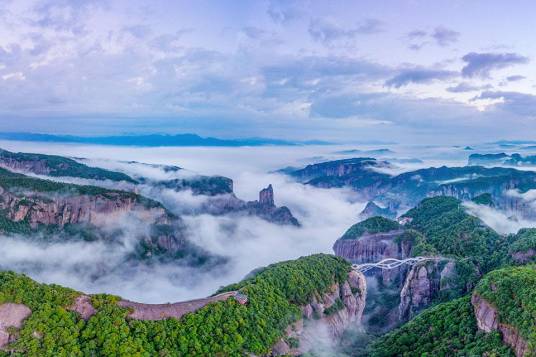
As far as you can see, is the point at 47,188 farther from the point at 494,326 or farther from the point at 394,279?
the point at 494,326

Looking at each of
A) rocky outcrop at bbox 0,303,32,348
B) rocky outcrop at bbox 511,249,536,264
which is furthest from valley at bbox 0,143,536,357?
rocky outcrop at bbox 511,249,536,264

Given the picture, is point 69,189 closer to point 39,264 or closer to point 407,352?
point 39,264

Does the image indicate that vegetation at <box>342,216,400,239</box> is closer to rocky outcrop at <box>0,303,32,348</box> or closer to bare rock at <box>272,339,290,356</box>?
bare rock at <box>272,339,290,356</box>

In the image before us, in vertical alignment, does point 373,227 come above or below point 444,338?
above

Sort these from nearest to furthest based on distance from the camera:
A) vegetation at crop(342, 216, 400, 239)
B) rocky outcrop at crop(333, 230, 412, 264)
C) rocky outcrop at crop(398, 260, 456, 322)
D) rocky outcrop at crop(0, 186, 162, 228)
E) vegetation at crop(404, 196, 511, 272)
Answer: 1. rocky outcrop at crop(398, 260, 456, 322)
2. vegetation at crop(404, 196, 511, 272)
3. rocky outcrop at crop(333, 230, 412, 264)
4. vegetation at crop(342, 216, 400, 239)
5. rocky outcrop at crop(0, 186, 162, 228)

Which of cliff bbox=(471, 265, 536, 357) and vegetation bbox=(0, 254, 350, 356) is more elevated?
cliff bbox=(471, 265, 536, 357)

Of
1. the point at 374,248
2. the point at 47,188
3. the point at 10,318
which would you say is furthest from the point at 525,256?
the point at 47,188

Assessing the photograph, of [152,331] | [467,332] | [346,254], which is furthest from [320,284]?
[346,254]
